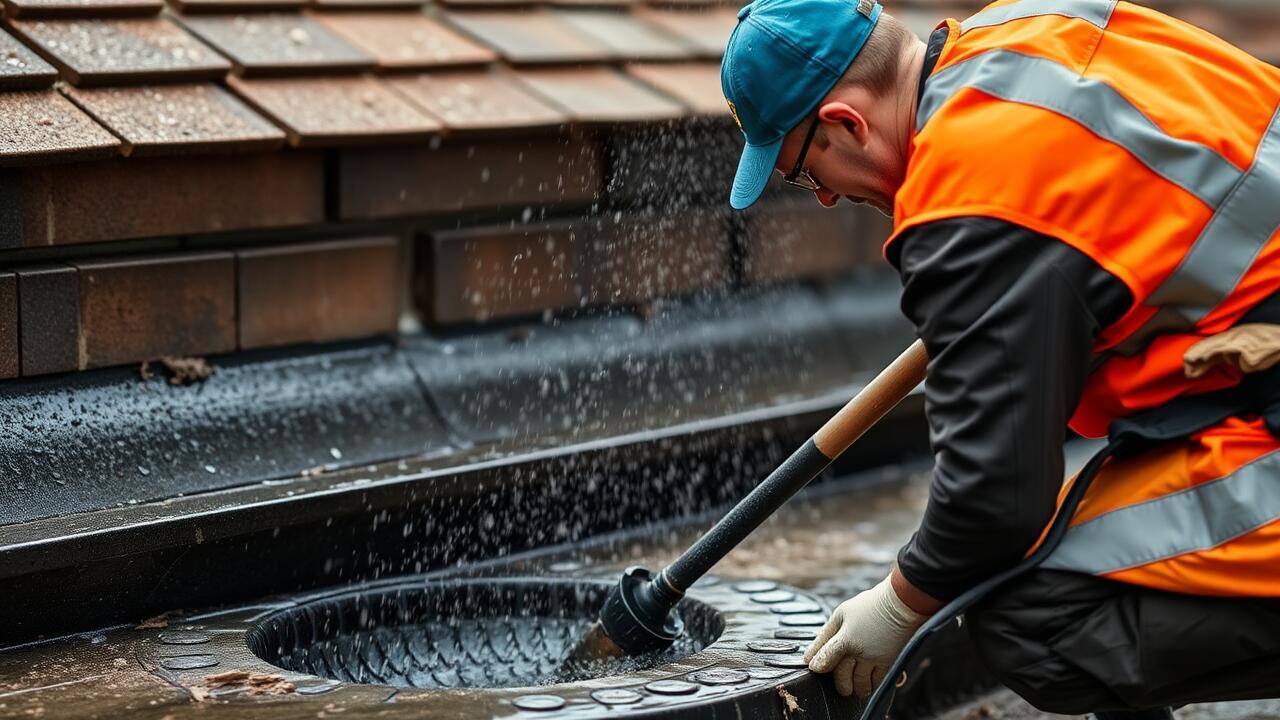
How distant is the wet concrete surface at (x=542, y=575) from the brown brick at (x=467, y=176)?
3.47 feet

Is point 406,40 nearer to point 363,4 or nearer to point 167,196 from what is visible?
point 363,4

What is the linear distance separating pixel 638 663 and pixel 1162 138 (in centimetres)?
160

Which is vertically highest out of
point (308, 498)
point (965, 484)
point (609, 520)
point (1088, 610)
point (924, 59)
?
point (924, 59)

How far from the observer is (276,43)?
4477 mm

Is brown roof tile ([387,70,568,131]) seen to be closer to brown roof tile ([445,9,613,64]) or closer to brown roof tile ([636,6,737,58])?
brown roof tile ([445,9,613,64])

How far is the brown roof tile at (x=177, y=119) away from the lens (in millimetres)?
3846

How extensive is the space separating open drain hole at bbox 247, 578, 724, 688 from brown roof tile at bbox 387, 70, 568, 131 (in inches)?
54.9

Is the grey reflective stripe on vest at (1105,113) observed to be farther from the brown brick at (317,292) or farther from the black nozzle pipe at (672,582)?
the brown brick at (317,292)

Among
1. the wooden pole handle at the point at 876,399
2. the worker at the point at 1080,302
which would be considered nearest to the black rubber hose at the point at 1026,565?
the worker at the point at 1080,302

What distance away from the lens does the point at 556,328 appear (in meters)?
4.98

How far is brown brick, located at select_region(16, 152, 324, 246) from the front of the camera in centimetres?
376

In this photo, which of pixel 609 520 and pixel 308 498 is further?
pixel 609 520

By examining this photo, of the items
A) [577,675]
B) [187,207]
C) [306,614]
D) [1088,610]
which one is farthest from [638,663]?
[187,207]

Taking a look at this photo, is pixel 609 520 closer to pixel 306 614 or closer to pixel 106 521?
pixel 306 614
